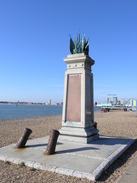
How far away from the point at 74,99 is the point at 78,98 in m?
0.18

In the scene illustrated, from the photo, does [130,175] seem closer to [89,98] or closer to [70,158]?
[70,158]

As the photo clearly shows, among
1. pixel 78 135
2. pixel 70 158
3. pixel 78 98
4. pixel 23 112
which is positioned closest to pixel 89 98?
pixel 78 98

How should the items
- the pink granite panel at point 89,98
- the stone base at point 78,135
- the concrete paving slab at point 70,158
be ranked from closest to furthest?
the concrete paving slab at point 70,158 < the stone base at point 78,135 < the pink granite panel at point 89,98

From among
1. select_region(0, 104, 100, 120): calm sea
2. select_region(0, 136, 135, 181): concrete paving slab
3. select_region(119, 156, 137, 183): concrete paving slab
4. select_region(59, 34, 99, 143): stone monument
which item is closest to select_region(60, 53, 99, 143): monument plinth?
select_region(59, 34, 99, 143): stone monument

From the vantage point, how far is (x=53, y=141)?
218 inches

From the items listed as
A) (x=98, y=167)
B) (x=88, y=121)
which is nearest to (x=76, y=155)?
(x=98, y=167)

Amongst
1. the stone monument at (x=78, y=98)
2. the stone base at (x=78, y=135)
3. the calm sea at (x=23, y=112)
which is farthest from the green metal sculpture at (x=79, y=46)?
the calm sea at (x=23, y=112)

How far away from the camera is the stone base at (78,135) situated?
6.79m

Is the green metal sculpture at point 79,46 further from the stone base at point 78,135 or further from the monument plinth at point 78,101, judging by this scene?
the stone base at point 78,135

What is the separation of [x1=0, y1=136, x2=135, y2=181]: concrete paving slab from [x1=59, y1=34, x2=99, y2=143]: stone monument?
1.72 ft

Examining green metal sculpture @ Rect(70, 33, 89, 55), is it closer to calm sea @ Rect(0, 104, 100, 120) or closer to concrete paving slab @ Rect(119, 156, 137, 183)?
concrete paving slab @ Rect(119, 156, 137, 183)

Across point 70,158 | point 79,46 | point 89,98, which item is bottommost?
point 70,158

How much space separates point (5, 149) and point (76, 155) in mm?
2407

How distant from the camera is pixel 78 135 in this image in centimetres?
689
